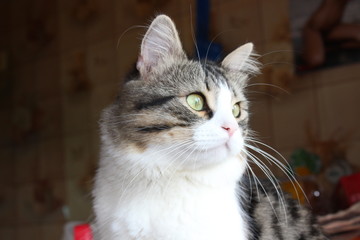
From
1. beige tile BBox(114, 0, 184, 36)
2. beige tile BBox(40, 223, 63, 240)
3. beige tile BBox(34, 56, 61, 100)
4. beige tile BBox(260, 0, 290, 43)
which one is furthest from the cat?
beige tile BBox(34, 56, 61, 100)

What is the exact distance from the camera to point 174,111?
0.92m

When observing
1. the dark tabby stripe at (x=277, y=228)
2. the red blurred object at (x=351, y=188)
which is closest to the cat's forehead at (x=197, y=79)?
the dark tabby stripe at (x=277, y=228)

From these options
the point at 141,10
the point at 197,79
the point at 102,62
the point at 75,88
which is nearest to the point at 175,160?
the point at 197,79

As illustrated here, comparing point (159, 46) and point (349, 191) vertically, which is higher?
point (159, 46)

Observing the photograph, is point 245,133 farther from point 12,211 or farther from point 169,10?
point 12,211

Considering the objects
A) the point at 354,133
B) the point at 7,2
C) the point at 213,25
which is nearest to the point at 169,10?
the point at 213,25

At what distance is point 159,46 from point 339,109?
1129 millimetres

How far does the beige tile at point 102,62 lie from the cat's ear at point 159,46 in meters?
1.56

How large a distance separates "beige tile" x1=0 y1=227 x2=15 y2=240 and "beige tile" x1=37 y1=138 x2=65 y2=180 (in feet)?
1.38

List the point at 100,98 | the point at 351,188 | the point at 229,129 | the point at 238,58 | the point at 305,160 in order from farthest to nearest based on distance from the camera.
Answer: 1. the point at 100,98
2. the point at 305,160
3. the point at 351,188
4. the point at 238,58
5. the point at 229,129

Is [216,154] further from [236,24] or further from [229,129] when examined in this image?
[236,24]

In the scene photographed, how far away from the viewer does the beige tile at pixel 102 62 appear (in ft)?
8.50

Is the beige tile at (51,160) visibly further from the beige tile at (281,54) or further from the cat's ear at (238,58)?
the cat's ear at (238,58)

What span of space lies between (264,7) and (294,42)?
0.23 meters
